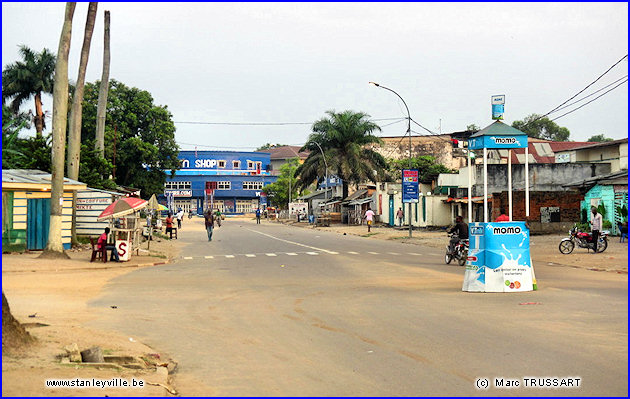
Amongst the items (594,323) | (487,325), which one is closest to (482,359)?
(487,325)

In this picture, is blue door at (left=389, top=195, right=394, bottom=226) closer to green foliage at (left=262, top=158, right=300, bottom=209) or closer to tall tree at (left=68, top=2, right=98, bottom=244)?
tall tree at (left=68, top=2, right=98, bottom=244)

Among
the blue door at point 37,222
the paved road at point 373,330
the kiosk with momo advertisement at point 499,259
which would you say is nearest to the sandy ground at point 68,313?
the paved road at point 373,330

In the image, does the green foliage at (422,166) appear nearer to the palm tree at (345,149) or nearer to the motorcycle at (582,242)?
the palm tree at (345,149)

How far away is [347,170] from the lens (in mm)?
74000

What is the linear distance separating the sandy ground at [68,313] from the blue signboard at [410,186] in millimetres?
16154

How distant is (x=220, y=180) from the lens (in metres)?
135

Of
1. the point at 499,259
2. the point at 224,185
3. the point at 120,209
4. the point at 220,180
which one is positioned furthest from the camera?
the point at 224,185

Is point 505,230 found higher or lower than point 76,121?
lower

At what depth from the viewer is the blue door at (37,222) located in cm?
2852

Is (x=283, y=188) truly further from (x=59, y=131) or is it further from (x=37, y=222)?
(x=59, y=131)

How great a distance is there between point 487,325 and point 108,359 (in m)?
5.58

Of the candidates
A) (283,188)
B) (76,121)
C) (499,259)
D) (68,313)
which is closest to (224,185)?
(283,188)

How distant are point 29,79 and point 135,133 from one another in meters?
10.6

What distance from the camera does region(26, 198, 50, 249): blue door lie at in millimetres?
28516
